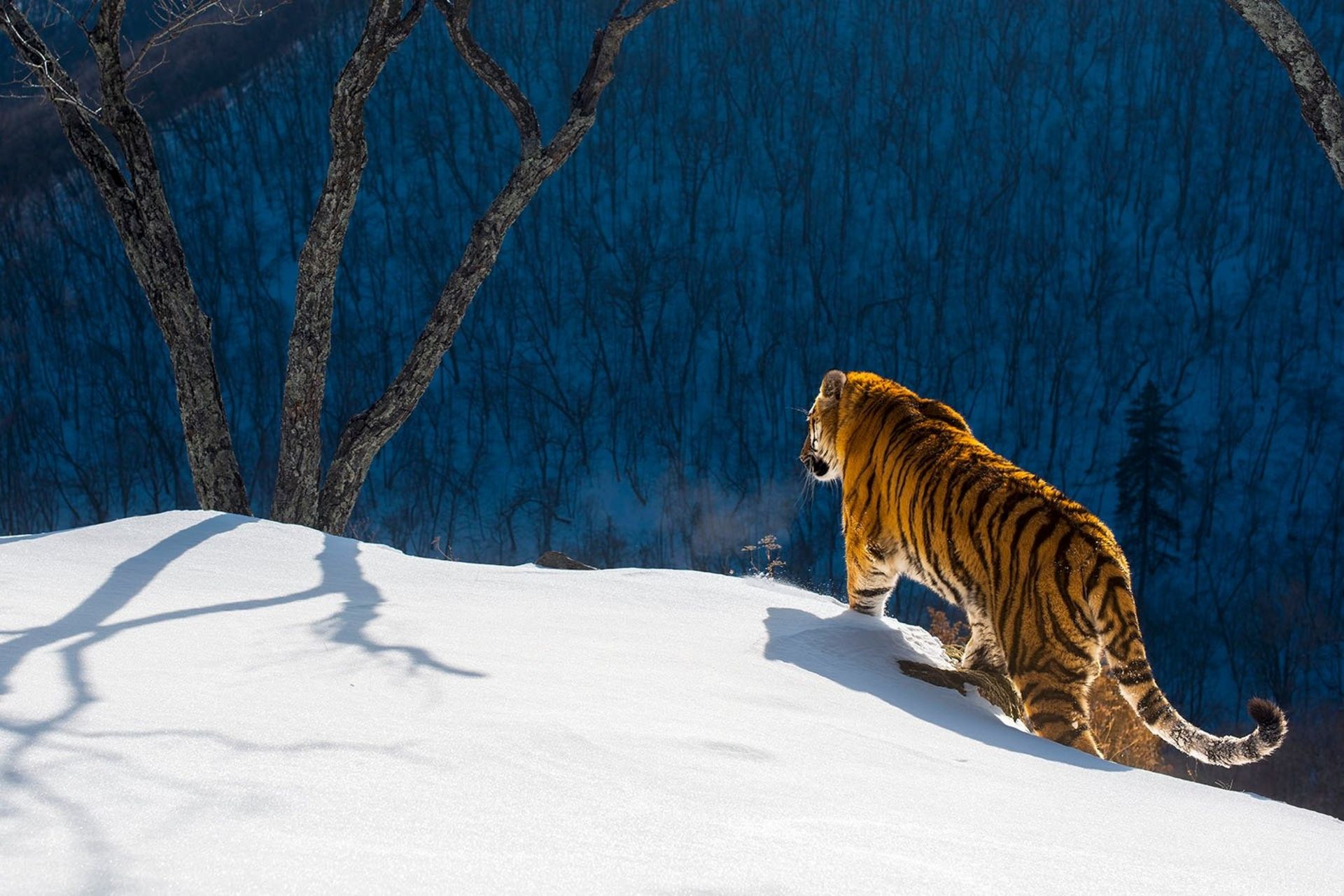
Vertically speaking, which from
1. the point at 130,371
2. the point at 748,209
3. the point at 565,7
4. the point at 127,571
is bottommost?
the point at 127,571

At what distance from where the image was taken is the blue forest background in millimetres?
29734

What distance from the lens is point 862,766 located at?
2127 millimetres

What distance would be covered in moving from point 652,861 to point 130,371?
3265 centimetres

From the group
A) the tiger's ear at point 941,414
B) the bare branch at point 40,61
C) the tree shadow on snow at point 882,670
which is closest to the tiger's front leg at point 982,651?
the tree shadow on snow at point 882,670

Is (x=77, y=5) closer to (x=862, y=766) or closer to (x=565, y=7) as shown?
(x=565, y=7)

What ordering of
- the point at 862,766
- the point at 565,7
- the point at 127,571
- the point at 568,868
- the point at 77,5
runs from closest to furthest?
the point at 568,868 → the point at 862,766 → the point at 127,571 → the point at 77,5 → the point at 565,7

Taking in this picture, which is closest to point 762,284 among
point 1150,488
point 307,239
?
point 1150,488

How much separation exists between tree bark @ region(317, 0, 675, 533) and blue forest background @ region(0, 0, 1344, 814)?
20.9 meters

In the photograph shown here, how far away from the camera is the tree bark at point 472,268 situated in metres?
6.63

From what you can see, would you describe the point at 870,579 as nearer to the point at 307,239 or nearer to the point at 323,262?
the point at 323,262

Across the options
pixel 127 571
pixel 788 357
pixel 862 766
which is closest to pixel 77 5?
pixel 788 357

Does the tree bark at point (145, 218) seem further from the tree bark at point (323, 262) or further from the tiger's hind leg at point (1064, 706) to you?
the tiger's hind leg at point (1064, 706)

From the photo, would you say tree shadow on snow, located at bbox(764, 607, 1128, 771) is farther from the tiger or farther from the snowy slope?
the tiger

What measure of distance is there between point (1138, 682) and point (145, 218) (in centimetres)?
585
